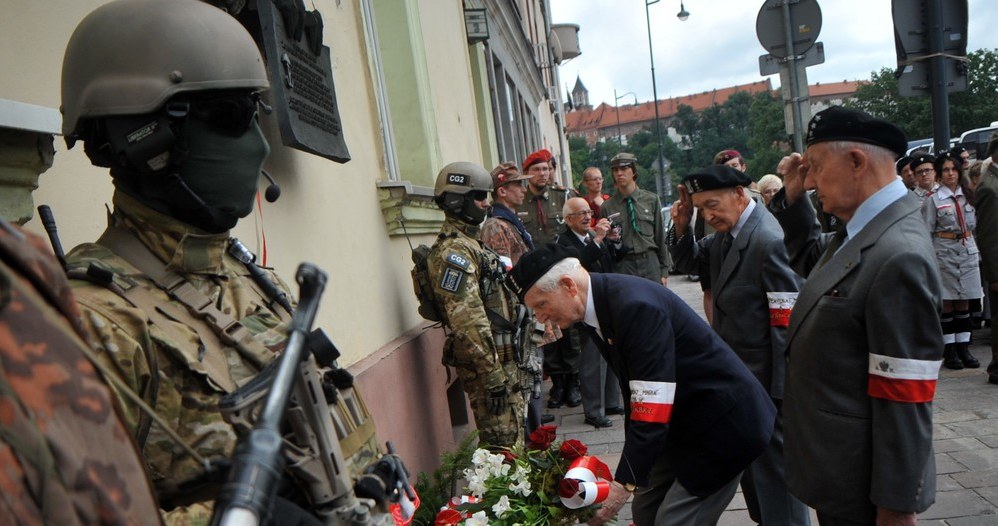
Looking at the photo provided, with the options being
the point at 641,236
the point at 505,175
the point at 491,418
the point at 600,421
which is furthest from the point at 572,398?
the point at 491,418

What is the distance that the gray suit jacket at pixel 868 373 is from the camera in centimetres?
218

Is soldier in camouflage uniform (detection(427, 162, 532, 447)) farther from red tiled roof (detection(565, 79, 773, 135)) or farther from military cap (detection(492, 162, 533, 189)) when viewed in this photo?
red tiled roof (detection(565, 79, 773, 135))

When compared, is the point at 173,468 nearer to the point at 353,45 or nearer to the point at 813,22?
the point at 353,45

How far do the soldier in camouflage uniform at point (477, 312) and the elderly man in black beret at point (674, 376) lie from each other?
1.34 meters

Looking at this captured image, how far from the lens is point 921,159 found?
7.66 meters

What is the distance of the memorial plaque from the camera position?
2988 millimetres

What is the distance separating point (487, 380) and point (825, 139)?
253 cm

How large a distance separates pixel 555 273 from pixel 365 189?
1929 mm

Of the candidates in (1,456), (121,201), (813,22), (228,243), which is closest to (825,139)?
(228,243)

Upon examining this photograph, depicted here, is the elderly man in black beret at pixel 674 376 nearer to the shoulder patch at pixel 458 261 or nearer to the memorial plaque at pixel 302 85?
the memorial plaque at pixel 302 85

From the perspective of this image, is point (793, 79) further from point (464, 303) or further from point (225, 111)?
point (225, 111)

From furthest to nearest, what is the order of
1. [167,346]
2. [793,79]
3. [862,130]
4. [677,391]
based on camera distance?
[793,79]
[677,391]
[862,130]
[167,346]

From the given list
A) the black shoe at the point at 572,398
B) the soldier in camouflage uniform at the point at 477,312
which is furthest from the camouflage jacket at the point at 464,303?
the black shoe at the point at 572,398

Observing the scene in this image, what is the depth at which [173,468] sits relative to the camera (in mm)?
1232
